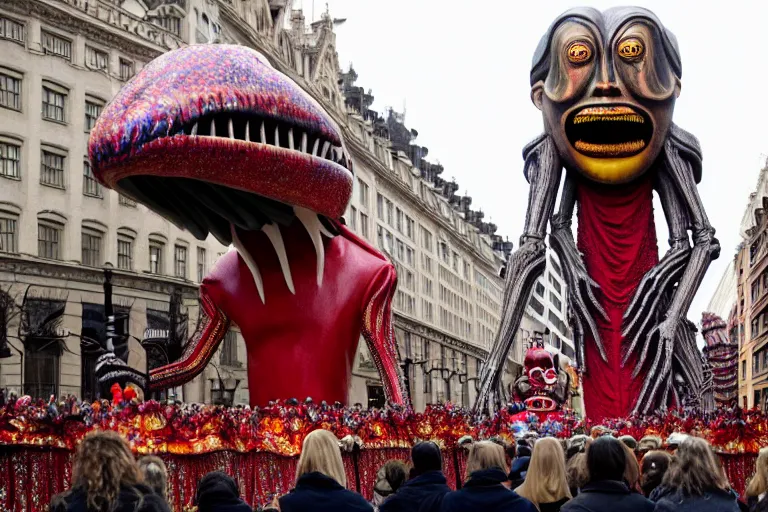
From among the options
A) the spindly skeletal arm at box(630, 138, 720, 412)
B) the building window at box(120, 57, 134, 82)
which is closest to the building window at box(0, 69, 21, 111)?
the building window at box(120, 57, 134, 82)

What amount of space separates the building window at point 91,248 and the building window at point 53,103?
353 centimetres

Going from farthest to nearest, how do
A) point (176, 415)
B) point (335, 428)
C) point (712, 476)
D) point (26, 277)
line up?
point (26, 277), point (335, 428), point (176, 415), point (712, 476)

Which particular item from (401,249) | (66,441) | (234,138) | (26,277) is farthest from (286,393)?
(401,249)

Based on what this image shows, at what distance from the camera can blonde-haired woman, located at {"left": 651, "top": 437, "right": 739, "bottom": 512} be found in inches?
253

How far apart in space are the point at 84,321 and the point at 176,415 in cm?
2594

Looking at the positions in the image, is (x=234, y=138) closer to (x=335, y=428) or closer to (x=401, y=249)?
(x=335, y=428)

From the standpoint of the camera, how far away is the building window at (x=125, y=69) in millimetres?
41250

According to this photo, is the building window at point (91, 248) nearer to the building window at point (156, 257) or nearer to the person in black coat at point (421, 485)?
the building window at point (156, 257)

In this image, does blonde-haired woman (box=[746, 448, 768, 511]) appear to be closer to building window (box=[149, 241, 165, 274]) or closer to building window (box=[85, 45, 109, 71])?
building window (box=[85, 45, 109, 71])

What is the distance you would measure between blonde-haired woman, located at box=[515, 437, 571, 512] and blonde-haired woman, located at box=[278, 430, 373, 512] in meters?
1.33

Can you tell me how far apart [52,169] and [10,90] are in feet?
9.14

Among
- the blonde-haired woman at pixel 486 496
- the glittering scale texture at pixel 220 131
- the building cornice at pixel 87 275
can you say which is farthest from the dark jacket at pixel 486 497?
the building cornice at pixel 87 275

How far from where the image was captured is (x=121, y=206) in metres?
40.3

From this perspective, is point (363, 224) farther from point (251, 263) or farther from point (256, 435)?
point (256, 435)
